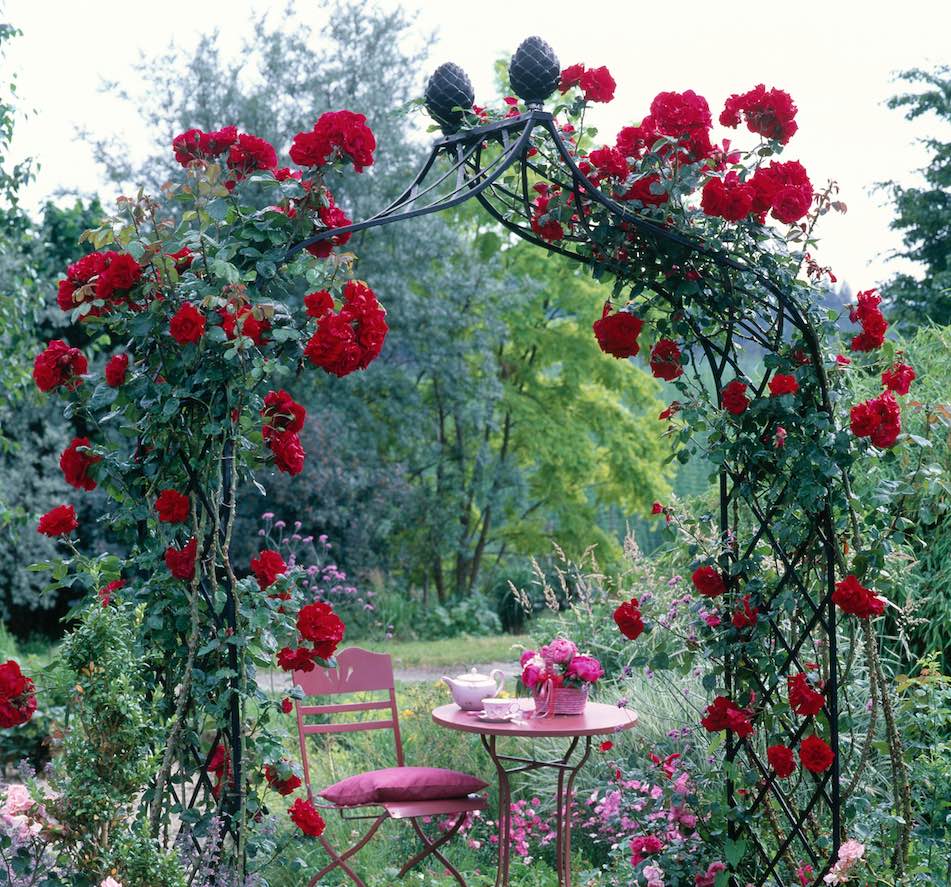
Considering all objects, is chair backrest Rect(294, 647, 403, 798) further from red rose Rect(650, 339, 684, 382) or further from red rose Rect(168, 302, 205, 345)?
red rose Rect(168, 302, 205, 345)

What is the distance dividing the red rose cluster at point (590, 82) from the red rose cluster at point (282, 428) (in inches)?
42.5

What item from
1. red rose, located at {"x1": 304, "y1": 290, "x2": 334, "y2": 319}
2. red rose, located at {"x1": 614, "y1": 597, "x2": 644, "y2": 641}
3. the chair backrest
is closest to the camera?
red rose, located at {"x1": 304, "y1": 290, "x2": 334, "y2": 319}

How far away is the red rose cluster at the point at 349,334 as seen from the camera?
2.61 meters

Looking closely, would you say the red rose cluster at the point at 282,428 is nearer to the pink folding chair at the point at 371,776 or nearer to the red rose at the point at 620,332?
the red rose at the point at 620,332

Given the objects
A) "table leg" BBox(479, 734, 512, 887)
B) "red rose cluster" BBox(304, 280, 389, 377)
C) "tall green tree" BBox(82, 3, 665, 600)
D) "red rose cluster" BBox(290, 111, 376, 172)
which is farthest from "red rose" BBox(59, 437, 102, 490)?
"tall green tree" BBox(82, 3, 665, 600)

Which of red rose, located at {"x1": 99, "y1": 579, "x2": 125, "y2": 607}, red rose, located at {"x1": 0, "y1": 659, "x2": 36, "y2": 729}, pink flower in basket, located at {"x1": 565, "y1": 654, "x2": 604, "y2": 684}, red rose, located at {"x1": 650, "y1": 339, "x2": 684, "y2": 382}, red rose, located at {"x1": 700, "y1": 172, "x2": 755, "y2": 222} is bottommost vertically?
pink flower in basket, located at {"x1": 565, "y1": 654, "x2": 604, "y2": 684}

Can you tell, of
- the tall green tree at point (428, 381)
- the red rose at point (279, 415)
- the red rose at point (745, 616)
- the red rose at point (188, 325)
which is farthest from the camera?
the tall green tree at point (428, 381)

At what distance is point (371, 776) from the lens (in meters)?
3.68

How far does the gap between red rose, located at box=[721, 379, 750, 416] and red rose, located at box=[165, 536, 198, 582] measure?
4.53 ft

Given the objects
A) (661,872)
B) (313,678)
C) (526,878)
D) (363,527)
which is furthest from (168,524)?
(363,527)

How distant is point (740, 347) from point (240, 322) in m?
1.43

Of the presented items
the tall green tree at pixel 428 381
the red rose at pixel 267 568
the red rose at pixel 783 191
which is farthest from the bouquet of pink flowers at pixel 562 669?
the tall green tree at pixel 428 381

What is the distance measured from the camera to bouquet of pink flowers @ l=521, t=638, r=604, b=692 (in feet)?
11.9

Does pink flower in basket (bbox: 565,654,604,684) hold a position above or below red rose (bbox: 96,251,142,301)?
below
